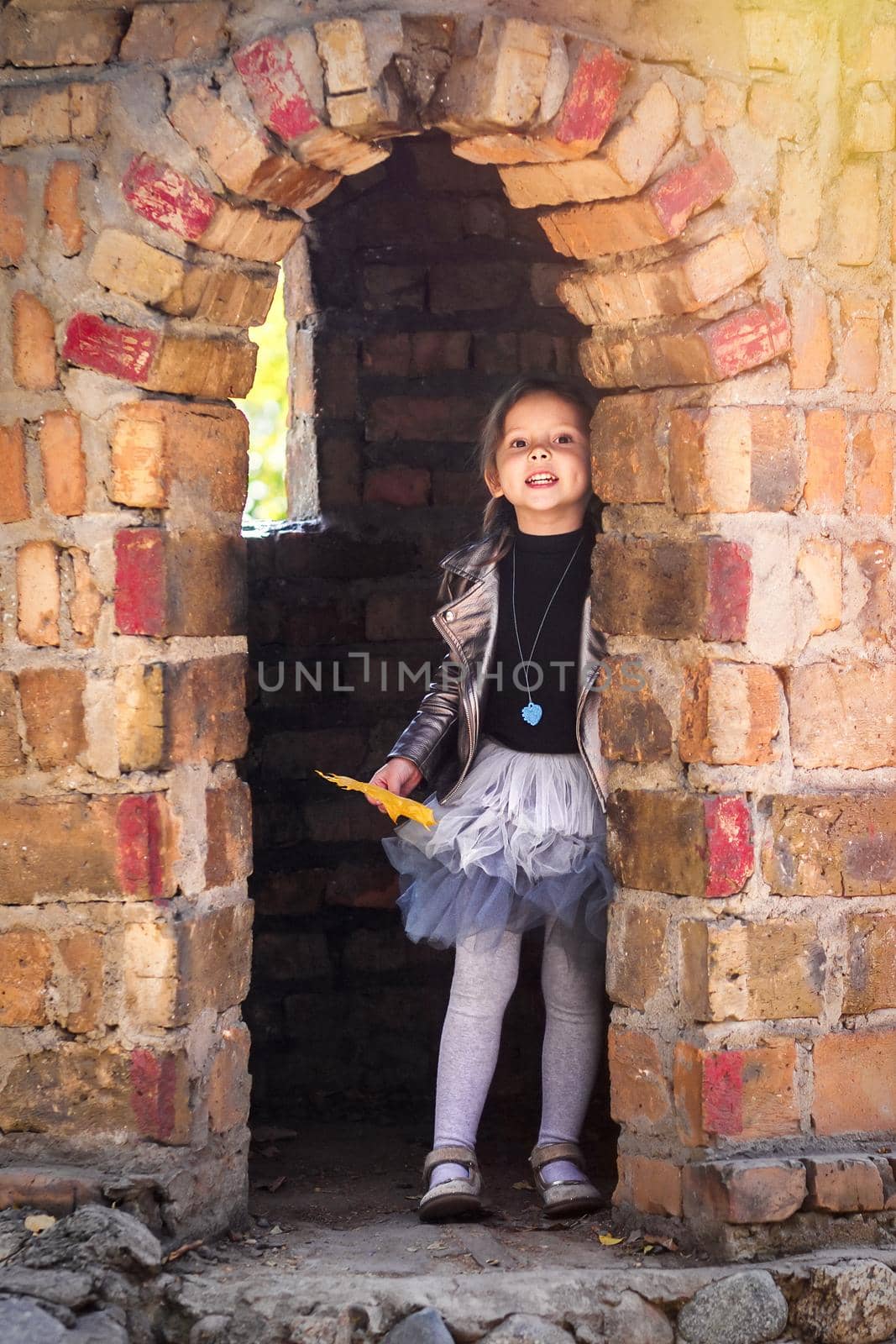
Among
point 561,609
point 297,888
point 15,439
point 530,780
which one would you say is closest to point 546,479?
point 561,609

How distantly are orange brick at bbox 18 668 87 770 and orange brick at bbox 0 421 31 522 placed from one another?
0.29 meters

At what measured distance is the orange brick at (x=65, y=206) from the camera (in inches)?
111

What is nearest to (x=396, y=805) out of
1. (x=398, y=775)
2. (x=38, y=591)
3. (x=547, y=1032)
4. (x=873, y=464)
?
(x=398, y=775)

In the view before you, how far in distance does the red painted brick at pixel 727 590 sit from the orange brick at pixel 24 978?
53.2 inches

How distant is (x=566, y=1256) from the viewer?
116 inches

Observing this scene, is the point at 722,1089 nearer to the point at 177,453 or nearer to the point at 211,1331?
the point at 211,1331

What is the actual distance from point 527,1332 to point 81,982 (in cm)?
99

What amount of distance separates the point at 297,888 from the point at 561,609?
1.20 m

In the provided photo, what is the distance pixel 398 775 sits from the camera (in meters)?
3.37

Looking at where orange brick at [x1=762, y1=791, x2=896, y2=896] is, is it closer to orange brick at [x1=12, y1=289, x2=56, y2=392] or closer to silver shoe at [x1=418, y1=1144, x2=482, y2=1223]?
silver shoe at [x1=418, y1=1144, x2=482, y2=1223]

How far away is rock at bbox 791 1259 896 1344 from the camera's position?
9.09 ft

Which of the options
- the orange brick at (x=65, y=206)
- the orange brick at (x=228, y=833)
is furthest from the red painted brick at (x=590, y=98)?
the orange brick at (x=228, y=833)

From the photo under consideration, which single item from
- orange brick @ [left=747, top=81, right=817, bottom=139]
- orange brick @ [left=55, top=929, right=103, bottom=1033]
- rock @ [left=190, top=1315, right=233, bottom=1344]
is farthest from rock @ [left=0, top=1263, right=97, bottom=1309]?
orange brick @ [left=747, top=81, right=817, bottom=139]

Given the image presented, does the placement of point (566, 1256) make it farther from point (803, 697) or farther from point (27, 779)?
point (27, 779)
